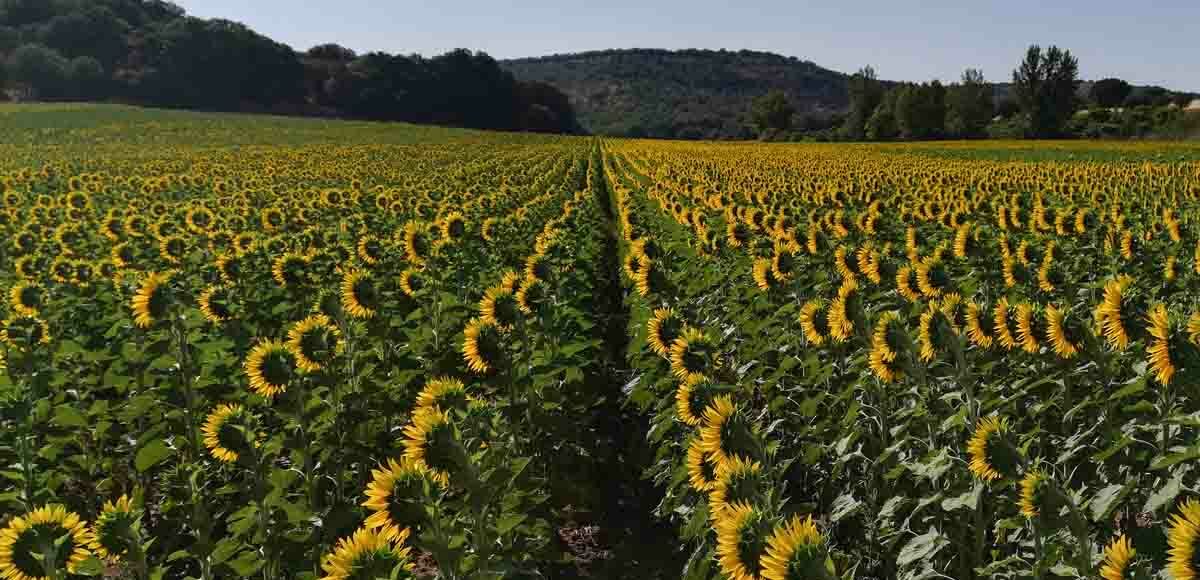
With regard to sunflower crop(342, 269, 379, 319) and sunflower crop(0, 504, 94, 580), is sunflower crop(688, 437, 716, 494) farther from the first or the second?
sunflower crop(342, 269, 379, 319)

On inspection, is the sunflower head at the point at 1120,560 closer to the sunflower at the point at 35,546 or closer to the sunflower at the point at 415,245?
the sunflower at the point at 35,546

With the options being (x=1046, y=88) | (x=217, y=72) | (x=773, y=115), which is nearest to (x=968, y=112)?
(x=1046, y=88)

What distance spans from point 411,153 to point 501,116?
72464 mm

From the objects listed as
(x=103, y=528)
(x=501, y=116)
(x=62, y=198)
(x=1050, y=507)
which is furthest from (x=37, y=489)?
(x=501, y=116)

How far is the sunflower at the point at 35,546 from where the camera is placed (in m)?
2.89

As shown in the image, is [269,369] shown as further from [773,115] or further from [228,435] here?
[773,115]

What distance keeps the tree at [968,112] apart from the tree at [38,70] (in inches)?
3269

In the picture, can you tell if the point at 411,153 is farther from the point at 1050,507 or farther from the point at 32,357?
the point at 1050,507

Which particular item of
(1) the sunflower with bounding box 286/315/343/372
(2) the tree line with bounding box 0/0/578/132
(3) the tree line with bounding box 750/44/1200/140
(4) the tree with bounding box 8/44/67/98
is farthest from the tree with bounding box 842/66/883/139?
(1) the sunflower with bounding box 286/315/343/372

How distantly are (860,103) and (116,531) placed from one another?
9613cm

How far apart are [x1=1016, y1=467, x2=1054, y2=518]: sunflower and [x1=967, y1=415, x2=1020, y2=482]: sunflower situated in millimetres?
150

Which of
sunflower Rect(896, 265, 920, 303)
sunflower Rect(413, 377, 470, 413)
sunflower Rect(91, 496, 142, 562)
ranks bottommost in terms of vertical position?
sunflower Rect(91, 496, 142, 562)

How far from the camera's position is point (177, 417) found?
17.4ft

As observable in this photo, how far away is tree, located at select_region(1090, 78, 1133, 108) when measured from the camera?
99562 mm
